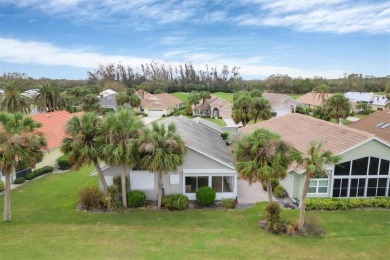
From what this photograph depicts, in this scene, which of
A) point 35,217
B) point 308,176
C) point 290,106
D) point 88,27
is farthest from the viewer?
point 290,106

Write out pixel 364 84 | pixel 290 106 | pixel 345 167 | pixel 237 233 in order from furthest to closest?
pixel 364 84 < pixel 290 106 < pixel 345 167 < pixel 237 233

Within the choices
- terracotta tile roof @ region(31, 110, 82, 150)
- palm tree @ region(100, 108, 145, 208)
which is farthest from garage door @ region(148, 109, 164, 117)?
palm tree @ region(100, 108, 145, 208)

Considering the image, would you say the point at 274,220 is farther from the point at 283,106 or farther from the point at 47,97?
the point at 283,106

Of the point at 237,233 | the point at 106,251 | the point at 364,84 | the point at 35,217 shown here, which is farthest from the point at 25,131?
the point at 364,84

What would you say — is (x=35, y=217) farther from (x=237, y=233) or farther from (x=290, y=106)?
(x=290, y=106)

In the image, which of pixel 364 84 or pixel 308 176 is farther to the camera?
pixel 364 84

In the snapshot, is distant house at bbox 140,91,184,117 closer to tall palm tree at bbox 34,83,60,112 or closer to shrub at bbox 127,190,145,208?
tall palm tree at bbox 34,83,60,112

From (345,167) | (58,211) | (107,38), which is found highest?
(107,38)
